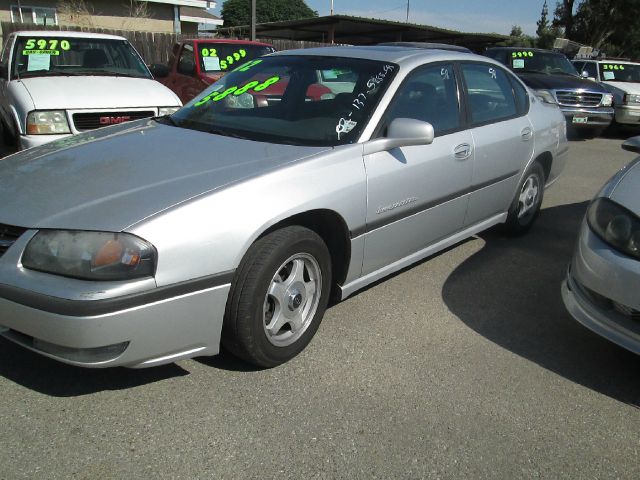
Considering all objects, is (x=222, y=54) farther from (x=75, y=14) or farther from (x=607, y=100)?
(x=75, y=14)

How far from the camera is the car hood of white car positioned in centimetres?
1172

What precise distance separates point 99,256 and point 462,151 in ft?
8.02

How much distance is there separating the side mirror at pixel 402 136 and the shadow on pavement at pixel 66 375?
1537 millimetres

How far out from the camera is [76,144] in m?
3.28

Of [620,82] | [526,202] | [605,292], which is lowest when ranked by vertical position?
[526,202]

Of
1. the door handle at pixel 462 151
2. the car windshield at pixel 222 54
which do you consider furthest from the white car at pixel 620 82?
the door handle at pixel 462 151

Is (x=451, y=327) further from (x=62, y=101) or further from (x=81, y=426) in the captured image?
(x=62, y=101)

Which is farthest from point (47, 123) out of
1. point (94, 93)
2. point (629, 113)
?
point (629, 113)

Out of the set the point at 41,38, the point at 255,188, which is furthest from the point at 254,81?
the point at 41,38

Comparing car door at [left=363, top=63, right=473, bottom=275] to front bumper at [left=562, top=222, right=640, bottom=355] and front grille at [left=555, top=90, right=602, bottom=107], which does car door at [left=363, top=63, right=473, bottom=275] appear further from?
front grille at [left=555, top=90, right=602, bottom=107]

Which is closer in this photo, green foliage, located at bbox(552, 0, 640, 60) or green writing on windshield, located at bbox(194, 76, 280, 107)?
green writing on windshield, located at bbox(194, 76, 280, 107)

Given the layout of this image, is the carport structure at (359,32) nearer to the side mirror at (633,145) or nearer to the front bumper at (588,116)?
the front bumper at (588,116)

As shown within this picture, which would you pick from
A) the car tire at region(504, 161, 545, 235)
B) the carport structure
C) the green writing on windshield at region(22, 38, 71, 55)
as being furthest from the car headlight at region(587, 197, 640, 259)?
the carport structure

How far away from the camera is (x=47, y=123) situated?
17.4 ft
